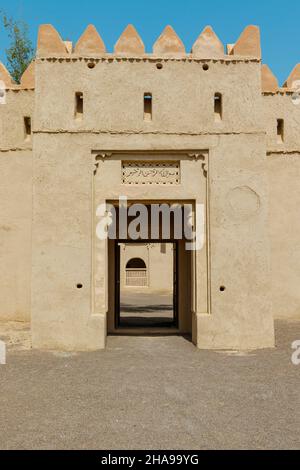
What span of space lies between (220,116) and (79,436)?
6642mm

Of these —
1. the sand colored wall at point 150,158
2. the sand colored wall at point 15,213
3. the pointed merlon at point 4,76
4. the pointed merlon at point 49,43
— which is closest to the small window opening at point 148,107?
the sand colored wall at point 150,158

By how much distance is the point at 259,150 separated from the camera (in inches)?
316

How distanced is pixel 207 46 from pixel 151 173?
2981 millimetres

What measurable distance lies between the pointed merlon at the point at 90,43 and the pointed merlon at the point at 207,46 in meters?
2.02

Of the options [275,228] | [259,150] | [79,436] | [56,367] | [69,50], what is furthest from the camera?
[275,228]

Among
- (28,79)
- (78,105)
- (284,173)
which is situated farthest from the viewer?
(28,79)

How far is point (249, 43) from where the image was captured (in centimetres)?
838

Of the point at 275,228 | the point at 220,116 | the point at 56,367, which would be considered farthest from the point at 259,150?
the point at 56,367

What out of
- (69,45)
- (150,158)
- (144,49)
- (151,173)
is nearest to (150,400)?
(151,173)

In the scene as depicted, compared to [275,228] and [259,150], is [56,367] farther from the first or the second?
[275,228]

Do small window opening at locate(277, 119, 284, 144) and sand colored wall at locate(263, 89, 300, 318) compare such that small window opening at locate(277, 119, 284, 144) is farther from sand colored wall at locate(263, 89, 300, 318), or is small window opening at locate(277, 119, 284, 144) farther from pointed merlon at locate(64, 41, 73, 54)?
pointed merlon at locate(64, 41, 73, 54)

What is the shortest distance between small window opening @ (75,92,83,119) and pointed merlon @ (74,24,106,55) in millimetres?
915

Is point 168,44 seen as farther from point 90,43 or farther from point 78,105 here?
point 78,105

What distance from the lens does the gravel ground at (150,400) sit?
3965 mm
